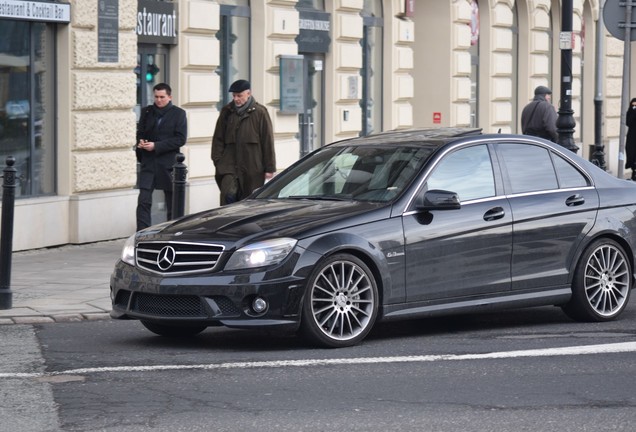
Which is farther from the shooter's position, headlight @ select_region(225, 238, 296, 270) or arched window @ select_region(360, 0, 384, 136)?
arched window @ select_region(360, 0, 384, 136)

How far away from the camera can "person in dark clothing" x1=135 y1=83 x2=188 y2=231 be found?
1591cm

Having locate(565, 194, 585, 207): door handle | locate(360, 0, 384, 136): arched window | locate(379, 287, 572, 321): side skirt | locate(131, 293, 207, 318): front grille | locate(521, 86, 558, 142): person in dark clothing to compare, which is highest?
locate(360, 0, 384, 136): arched window

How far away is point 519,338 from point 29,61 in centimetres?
824

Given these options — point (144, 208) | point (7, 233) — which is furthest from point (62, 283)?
point (144, 208)

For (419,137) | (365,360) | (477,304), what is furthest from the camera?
(419,137)

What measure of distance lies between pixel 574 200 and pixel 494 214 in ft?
2.75

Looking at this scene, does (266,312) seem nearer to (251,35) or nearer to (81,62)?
(81,62)

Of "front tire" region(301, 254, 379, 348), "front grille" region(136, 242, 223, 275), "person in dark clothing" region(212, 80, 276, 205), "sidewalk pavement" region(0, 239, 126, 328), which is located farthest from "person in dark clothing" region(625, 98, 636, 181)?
"front grille" region(136, 242, 223, 275)

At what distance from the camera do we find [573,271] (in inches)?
430

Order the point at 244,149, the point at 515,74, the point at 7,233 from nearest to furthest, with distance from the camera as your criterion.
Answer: the point at 7,233, the point at 244,149, the point at 515,74

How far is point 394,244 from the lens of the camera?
9.80m

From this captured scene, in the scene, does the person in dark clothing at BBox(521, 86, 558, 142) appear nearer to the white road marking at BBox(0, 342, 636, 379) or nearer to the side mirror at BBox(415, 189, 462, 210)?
the side mirror at BBox(415, 189, 462, 210)

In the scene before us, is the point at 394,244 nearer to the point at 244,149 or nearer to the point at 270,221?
the point at 270,221

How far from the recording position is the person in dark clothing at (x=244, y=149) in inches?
580
